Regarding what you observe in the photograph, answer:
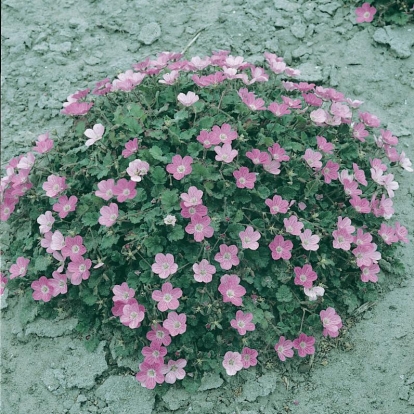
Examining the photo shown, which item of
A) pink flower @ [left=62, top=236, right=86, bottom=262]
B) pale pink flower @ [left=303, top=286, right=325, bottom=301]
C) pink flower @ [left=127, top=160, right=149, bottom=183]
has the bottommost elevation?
pale pink flower @ [left=303, top=286, right=325, bottom=301]

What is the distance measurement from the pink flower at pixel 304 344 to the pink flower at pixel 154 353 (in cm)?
66

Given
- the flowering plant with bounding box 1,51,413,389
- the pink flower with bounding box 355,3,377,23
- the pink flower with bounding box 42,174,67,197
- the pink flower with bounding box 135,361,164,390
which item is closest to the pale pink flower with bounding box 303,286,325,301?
the flowering plant with bounding box 1,51,413,389

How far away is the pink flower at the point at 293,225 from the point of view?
2985 millimetres

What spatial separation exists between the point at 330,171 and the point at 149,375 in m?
1.41

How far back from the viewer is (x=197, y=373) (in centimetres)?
292

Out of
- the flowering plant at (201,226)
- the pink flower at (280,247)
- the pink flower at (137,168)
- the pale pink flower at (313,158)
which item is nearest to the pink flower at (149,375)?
the flowering plant at (201,226)

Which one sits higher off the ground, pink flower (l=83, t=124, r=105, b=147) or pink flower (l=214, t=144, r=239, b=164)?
pink flower (l=214, t=144, r=239, b=164)

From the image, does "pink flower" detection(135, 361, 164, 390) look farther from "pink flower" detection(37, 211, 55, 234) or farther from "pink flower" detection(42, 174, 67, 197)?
"pink flower" detection(42, 174, 67, 197)

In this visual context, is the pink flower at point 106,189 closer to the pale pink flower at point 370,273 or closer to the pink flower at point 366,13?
the pale pink flower at point 370,273

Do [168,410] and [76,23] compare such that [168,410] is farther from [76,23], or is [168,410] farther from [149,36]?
A: [76,23]

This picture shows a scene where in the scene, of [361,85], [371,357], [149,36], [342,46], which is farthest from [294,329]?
[149,36]

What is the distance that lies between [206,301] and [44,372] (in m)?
0.93

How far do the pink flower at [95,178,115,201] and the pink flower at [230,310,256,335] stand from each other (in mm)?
863

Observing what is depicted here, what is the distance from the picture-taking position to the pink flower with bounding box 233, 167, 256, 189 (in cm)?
298
